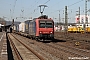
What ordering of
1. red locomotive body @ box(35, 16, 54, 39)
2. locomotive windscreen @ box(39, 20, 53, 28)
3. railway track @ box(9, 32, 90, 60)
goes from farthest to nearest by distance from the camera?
locomotive windscreen @ box(39, 20, 53, 28), red locomotive body @ box(35, 16, 54, 39), railway track @ box(9, 32, 90, 60)

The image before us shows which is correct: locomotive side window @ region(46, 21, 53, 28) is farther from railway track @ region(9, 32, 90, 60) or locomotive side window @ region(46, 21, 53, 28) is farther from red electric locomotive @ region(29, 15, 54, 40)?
railway track @ region(9, 32, 90, 60)

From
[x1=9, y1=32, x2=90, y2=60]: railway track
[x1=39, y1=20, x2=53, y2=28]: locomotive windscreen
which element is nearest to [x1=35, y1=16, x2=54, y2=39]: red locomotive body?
[x1=39, y1=20, x2=53, y2=28]: locomotive windscreen

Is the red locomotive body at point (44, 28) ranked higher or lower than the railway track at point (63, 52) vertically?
higher

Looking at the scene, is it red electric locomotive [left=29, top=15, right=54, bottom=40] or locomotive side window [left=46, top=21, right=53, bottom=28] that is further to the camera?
locomotive side window [left=46, top=21, right=53, bottom=28]

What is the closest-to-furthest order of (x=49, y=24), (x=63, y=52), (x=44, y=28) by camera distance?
(x=63, y=52) < (x=44, y=28) < (x=49, y=24)

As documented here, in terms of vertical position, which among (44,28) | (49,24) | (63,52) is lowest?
(63,52)

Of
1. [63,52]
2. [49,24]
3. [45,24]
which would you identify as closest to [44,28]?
[45,24]

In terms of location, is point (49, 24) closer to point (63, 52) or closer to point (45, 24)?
point (45, 24)

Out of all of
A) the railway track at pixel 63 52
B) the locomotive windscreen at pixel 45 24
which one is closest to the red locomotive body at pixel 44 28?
the locomotive windscreen at pixel 45 24

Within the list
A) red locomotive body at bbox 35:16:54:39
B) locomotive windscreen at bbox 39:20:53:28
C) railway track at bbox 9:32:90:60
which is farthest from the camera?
locomotive windscreen at bbox 39:20:53:28

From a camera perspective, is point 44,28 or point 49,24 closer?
point 44,28

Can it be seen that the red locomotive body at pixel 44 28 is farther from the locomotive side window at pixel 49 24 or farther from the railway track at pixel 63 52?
the railway track at pixel 63 52

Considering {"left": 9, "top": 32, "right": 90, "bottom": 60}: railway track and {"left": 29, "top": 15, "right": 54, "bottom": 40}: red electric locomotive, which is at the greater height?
{"left": 29, "top": 15, "right": 54, "bottom": 40}: red electric locomotive

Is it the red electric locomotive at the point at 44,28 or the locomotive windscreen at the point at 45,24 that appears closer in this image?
the red electric locomotive at the point at 44,28
